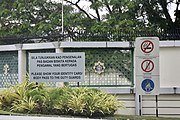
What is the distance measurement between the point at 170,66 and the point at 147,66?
96.9 inches

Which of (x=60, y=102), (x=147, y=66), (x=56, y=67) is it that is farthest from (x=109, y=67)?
(x=60, y=102)

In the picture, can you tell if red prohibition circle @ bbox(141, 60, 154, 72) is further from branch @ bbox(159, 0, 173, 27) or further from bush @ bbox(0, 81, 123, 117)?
branch @ bbox(159, 0, 173, 27)

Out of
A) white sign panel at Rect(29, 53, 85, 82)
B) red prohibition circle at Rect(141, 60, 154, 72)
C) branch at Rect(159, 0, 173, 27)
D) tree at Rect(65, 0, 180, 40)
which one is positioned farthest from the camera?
branch at Rect(159, 0, 173, 27)

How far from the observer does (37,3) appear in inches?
945

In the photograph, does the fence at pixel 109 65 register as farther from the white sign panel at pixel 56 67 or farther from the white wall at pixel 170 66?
the white sign panel at pixel 56 67

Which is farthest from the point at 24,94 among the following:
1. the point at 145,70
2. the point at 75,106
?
the point at 145,70

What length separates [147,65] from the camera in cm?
1027

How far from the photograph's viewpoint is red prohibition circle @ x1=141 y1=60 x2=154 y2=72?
33.7ft

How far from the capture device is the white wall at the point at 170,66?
12.4 metres

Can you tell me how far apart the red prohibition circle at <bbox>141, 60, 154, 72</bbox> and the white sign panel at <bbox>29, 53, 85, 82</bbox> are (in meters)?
1.78

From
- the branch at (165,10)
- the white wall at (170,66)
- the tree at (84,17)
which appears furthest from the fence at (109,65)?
the branch at (165,10)

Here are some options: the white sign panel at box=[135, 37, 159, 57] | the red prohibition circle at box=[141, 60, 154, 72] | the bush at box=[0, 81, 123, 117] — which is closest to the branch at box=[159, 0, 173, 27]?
the white sign panel at box=[135, 37, 159, 57]

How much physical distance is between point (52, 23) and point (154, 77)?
13914 millimetres

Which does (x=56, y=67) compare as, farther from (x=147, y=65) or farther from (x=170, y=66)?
(x=170, y=66)
